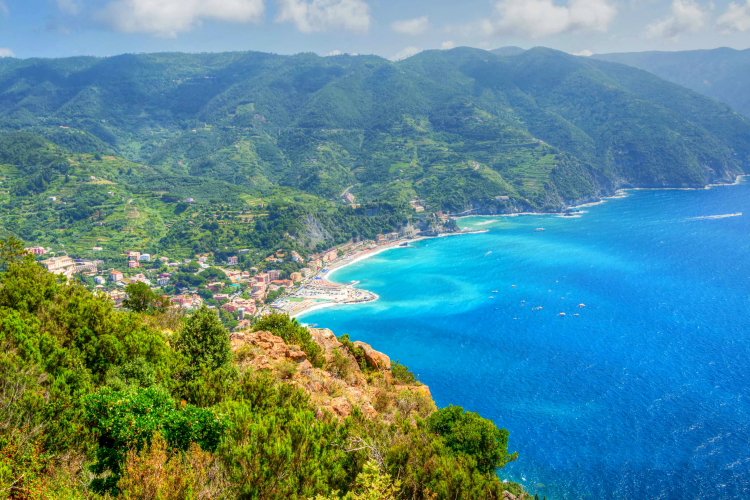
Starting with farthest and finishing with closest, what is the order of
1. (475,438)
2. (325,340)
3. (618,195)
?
(618,195) < (325,340) < (475,438)

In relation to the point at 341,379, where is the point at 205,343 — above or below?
above

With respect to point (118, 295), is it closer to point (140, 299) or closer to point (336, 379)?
point (140, 299)

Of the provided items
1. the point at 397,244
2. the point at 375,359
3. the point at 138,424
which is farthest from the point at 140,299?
the point at 397,244

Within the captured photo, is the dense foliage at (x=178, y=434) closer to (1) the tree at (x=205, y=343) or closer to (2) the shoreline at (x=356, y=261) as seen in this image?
(1) the tree at (x=205, y=343)

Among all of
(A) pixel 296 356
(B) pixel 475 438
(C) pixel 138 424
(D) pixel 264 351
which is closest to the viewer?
(C) pixel 138 424

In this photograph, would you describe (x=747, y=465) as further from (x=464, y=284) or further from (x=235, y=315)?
(x=235, y=315)

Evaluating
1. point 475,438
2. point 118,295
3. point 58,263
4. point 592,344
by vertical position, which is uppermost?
point 475,438

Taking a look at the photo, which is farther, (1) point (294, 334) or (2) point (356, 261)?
(2) point (356, 261)
